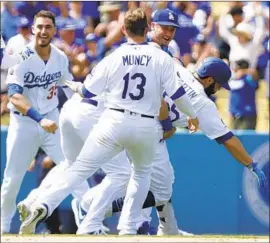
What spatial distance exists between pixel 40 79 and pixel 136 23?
2440 millimetres

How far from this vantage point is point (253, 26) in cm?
1614

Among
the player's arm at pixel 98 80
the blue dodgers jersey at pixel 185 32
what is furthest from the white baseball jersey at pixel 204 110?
the blue dodgers jersey at pixel 185 32

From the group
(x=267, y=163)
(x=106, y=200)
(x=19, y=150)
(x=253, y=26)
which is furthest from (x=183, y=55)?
(x=106, y=200)

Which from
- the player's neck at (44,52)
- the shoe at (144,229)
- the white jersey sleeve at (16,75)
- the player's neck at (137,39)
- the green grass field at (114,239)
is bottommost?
the shoe at (144,229)

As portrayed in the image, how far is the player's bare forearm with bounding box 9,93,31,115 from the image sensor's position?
37.6ft

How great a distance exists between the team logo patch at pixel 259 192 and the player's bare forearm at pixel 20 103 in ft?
11.6

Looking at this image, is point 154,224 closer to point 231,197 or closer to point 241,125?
point 231,197

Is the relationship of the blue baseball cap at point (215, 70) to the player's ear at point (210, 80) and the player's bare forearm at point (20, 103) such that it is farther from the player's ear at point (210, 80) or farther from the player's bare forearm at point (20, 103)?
the player's bare forearm at point (20, 103)

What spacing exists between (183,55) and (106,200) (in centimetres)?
559

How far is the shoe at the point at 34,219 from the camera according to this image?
33.5ft

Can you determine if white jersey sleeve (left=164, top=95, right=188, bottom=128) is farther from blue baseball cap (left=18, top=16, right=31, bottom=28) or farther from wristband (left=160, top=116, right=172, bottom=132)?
blue baseball cap (left=18, top=16, right=31, bottom=28)

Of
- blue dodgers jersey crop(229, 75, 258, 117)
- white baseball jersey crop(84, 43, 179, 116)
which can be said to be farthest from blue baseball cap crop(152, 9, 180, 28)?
blue dodgers jersey crop(229, 75, 258, 117)

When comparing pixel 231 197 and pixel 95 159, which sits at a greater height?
pixel 95 159

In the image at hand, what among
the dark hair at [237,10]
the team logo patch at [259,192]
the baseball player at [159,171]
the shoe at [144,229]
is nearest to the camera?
the baseball player at [159,171]
